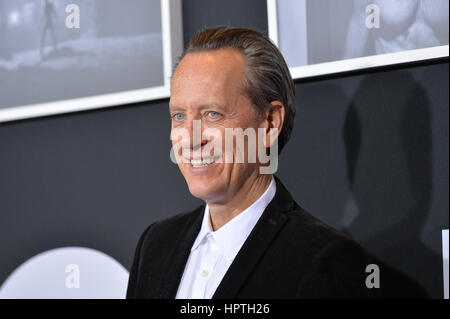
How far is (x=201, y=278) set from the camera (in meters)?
0.94

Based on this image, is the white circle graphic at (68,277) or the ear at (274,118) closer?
the ear at (274,118)

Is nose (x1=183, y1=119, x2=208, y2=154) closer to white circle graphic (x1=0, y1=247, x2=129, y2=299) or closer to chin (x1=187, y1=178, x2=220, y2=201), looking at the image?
chin (x1=187, y1=178, x2=220, y2=201)

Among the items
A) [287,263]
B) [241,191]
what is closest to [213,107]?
[241,191]

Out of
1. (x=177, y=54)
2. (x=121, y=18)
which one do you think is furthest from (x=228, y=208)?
(x=121, y=18)

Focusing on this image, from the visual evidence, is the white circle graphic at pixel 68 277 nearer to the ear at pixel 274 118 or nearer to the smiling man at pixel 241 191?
the smiling man at pixel 241 191

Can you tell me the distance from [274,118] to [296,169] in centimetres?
36

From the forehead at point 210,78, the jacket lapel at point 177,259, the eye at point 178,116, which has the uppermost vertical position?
the forehead at point 210,78

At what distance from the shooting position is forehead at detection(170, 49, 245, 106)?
3.04 feet

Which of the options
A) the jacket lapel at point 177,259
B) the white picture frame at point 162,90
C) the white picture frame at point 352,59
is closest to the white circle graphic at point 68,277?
the white picture frame at point 162,90

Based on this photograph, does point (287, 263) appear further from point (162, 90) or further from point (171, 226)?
point (162, 90)

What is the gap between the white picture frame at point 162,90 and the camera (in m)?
1.42

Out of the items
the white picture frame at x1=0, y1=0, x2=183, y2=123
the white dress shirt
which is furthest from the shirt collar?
the white picture frame at x1=0, y1=0, x2=183, y2=123

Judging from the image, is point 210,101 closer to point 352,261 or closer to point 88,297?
point 352,261

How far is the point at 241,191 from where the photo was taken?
97cm
